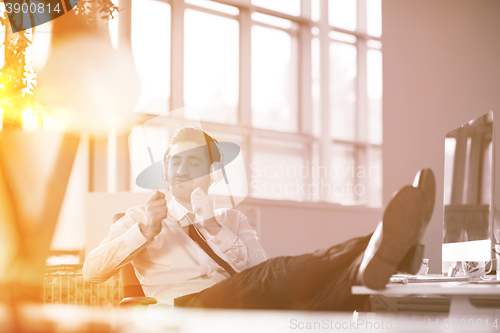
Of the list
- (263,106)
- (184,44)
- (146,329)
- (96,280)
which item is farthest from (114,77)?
(146,329)

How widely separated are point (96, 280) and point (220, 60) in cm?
273

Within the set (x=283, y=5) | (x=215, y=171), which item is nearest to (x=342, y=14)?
(x=283, y=5)

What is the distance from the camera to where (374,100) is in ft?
15.4

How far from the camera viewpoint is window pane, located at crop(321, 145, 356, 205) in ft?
14.5

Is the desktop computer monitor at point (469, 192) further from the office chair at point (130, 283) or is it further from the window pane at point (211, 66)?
the window pane at point (211, 66)

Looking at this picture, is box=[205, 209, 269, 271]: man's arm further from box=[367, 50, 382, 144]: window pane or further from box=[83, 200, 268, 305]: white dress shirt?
box=[367, 50, 382, 144]: window pane

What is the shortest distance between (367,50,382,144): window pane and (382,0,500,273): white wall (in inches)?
29.5

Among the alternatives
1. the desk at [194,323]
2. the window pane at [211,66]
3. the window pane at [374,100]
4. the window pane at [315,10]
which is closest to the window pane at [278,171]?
the window pane at [211,66]

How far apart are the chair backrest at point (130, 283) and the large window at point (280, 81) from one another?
211cm

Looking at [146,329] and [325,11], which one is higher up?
[325,11]

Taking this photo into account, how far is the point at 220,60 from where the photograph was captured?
408 centimetres

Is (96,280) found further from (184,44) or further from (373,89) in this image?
(373,89)

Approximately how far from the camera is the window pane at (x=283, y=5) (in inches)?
172

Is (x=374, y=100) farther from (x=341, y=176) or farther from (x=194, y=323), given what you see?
(x=194, y=323)
